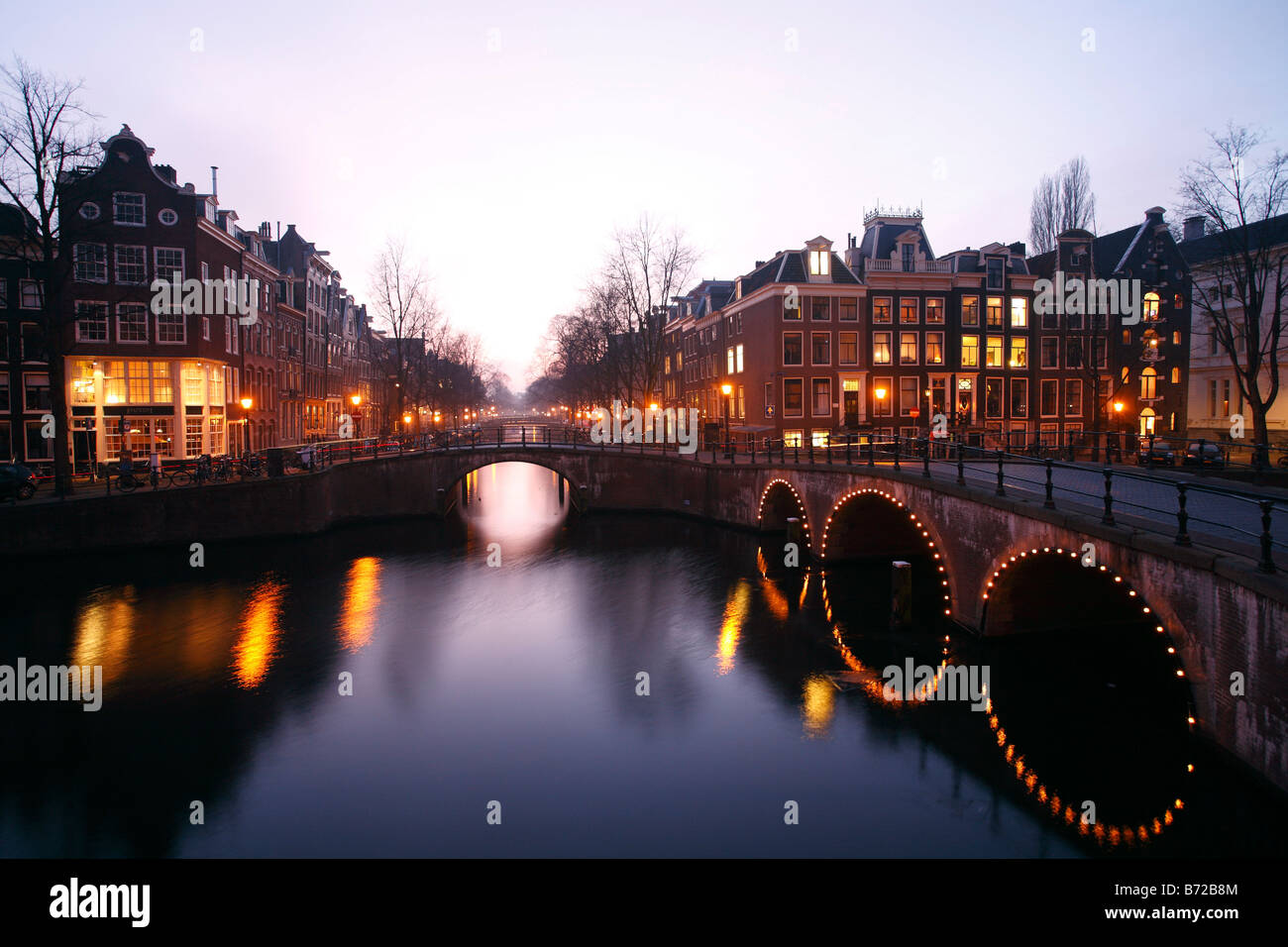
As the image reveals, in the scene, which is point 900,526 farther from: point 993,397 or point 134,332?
point 134,332

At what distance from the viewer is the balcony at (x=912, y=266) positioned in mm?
44375

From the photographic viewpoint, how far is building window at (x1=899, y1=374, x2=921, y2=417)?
45344 mm

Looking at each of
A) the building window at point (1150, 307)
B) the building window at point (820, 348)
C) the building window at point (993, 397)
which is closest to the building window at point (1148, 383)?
the building window at point (1150, 307)

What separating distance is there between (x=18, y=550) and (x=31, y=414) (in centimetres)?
1346

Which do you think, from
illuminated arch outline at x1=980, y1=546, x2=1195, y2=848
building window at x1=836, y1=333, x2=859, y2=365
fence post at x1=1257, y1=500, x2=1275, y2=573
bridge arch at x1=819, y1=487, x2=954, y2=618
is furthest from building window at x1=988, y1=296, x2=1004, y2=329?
fence post at x1=1257, y1=500, x2=1275, y2=573

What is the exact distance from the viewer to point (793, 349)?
44.2 m

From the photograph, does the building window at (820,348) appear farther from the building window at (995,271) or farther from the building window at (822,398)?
the building window at (995,271)

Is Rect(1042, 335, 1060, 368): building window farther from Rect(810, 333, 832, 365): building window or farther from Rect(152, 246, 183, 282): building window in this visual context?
Rect(152, 246, 183, 282): building window

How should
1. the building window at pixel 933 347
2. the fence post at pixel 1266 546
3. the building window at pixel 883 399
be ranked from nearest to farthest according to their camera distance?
the fence post at pixel 1266 546 < the building window at pixel 883 399 < the building window at pixel 933 347

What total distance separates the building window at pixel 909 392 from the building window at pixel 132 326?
1553 inches

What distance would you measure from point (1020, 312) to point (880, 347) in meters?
9.17
